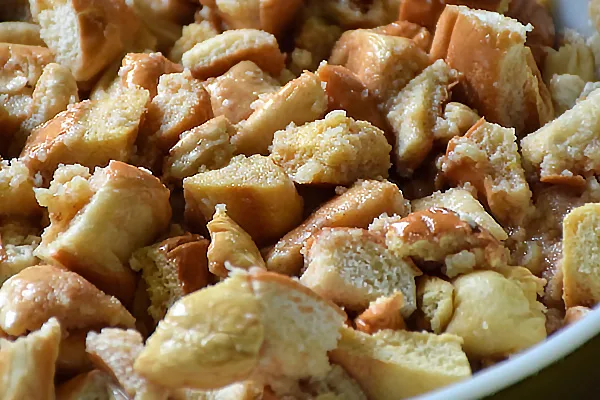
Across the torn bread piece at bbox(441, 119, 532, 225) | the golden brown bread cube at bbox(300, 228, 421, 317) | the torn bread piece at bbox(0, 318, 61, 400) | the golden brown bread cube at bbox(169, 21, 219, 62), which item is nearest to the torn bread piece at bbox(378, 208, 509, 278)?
the golden brown bread cube at bbox(300, 228, 421, 317)

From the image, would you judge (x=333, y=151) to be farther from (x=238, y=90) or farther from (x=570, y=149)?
(x=570, y=149)

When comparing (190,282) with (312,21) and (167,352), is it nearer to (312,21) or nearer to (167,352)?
(167,352)

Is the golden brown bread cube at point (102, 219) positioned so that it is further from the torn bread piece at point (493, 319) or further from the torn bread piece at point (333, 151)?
the torn bread piece at point (493, 319)

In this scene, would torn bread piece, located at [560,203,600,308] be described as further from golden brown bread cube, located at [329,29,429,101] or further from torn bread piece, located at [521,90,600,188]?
golden brown bread cube, located at [329,29,429,101]

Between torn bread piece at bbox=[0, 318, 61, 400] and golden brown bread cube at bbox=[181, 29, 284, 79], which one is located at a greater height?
golden brown bread cube at bbox=[181, 29, 284, 79]

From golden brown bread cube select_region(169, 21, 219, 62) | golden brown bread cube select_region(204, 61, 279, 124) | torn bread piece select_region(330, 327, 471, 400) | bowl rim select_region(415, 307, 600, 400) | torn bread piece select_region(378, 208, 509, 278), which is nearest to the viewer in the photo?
bowl rim select_region(415, 307, 600, 400)

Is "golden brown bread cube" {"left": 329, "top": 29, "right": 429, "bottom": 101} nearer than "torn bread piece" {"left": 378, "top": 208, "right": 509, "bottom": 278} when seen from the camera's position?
No

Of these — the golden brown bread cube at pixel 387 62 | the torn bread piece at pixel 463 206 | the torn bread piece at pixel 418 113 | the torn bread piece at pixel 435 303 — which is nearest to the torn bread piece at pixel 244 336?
the torn bread piece at pixel 435 303

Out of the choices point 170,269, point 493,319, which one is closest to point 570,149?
point 493,319
